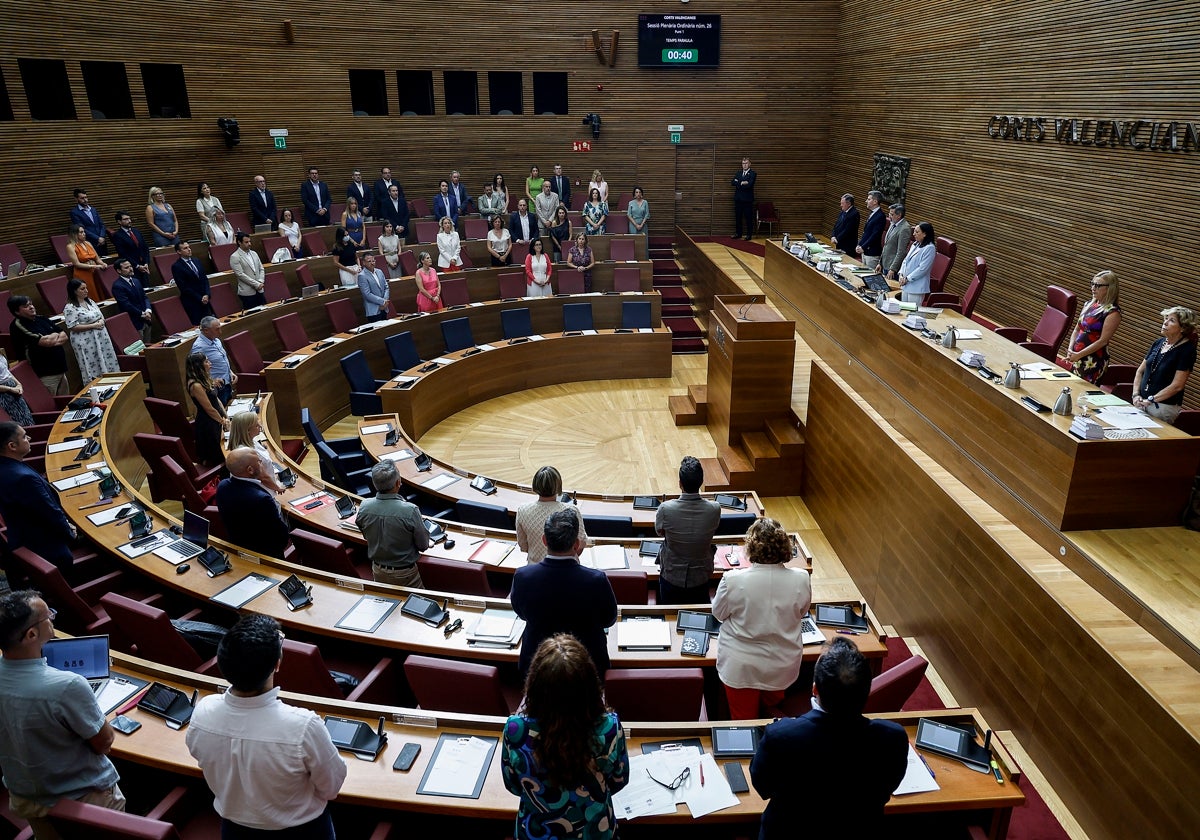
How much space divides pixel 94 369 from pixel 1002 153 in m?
9.35

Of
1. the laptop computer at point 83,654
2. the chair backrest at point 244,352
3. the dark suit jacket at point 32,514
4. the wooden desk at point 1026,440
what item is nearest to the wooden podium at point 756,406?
the wooden desk at point 1026,440

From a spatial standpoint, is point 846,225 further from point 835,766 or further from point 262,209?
point 835,766

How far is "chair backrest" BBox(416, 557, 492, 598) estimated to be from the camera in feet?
13.4

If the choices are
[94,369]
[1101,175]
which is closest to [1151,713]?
[1101,175]

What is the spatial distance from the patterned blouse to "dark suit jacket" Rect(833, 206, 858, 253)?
8151 mm

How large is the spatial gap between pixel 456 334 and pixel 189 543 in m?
5.36

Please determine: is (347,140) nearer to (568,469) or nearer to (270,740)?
(568,469)

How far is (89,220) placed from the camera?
9391 mm

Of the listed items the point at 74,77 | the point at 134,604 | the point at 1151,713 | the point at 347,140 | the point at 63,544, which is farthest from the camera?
the point at 347,140

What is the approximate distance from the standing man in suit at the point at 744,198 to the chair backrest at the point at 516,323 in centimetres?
566

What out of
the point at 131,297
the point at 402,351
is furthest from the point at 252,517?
the point at 131,297

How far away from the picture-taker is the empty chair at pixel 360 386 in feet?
26.1

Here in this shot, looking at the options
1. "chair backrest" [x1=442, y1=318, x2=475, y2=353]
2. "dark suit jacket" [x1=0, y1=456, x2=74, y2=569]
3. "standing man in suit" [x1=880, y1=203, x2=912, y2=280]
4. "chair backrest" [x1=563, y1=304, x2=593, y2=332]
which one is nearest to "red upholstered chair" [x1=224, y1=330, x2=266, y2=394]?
"chair backrest" [x1=442, y1=318, x2=475, y2=353]

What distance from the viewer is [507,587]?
15.6ft
